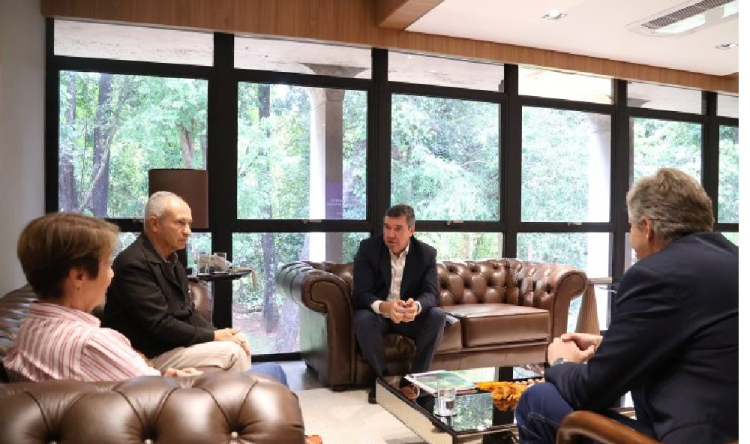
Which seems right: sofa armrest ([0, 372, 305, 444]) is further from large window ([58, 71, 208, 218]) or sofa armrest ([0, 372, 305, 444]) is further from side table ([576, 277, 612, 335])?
side table ([576, 277, 612, 335])

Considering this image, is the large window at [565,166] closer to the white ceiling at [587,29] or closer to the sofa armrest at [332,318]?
the white ceiling at [587,29]

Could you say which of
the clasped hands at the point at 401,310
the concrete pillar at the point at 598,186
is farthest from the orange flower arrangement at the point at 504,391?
the concrete pillar at the point at 598,186

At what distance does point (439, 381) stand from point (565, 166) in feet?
12.8

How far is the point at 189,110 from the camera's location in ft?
15.3


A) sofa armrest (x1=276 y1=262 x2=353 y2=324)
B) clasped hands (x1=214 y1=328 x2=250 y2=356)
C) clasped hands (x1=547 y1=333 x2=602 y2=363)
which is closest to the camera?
clasped hands (x1=547 y1=333 x2=602 y2=363)

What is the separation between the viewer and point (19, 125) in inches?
138

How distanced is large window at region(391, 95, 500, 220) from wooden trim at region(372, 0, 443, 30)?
0.70m

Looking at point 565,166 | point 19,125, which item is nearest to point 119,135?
point 19,125

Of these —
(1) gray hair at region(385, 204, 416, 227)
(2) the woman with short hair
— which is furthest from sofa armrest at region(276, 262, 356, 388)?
(2) the woman with short hair

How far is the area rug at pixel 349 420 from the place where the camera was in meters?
3.03

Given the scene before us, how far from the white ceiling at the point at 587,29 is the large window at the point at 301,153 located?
1.07 m

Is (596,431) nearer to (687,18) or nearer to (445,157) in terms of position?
(687,18)

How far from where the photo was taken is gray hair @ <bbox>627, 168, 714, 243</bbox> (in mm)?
1731

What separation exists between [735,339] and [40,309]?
183 cm
